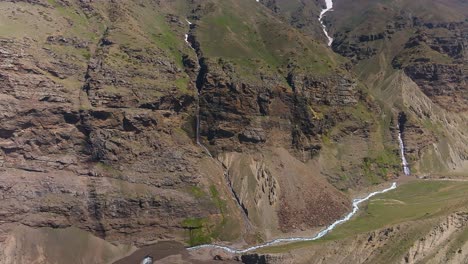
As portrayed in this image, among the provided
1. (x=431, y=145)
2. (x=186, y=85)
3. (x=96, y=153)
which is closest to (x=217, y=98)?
(x=186, y=85)

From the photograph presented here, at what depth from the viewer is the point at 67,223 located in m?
113

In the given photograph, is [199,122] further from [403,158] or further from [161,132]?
[403,158]

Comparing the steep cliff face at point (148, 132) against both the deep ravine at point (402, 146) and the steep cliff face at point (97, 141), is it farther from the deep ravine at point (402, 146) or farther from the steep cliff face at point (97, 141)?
the deep ravine at point (402, 146)

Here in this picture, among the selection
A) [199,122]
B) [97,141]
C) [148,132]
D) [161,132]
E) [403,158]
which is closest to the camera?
[97,141]

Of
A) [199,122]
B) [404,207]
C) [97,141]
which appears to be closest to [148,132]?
[97,141]

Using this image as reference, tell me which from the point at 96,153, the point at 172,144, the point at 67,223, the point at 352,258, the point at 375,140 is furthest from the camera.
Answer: the point at 375,140

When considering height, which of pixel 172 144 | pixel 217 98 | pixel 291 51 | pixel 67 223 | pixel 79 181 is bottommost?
pixel 67 223

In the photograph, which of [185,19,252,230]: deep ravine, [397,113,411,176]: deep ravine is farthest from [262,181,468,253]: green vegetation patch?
[185,19,252,230]: deep ravine

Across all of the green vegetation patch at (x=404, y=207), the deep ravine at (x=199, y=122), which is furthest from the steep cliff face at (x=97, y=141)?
the green vegetation patch at (x=404, y=207)

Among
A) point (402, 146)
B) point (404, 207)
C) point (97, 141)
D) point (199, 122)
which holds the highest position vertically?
point (402, 146)

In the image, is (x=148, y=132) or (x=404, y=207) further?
(x=404, y=207)

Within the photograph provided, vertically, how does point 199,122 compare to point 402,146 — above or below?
below

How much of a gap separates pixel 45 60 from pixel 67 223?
41.7 m

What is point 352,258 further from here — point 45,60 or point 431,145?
point 431,145
